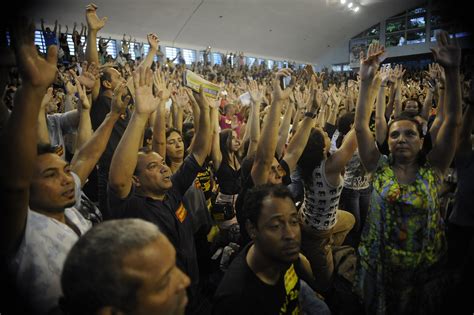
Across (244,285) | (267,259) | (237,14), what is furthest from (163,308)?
(237,14)

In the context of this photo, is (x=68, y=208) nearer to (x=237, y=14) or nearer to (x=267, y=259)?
(x=267, y=259)

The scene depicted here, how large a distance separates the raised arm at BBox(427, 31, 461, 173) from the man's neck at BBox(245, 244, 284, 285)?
128 centimetres

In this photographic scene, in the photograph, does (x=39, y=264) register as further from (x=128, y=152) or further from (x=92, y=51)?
(x=92, y=51)

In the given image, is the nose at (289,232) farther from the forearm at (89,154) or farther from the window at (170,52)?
the window at (170,52)

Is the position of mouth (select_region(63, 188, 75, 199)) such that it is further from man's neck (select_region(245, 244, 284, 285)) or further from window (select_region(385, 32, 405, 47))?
window (select_region(385, 32, 405, 47))

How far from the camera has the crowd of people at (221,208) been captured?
924 millimetres

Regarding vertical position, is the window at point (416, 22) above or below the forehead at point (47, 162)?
above

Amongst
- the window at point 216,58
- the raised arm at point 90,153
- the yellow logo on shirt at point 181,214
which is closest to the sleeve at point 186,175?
the yellow logo on shirt at point 181,214

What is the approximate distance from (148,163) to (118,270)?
1.03 m

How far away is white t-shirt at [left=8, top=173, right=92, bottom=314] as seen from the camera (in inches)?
39.8

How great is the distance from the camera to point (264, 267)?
1.41 m

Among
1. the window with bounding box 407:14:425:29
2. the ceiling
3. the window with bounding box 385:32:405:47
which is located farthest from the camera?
the window with bounding box 385:32:405:47

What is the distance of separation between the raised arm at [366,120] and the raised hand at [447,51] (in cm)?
36

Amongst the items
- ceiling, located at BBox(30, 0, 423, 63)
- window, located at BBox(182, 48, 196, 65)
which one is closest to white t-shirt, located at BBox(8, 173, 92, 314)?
ceiling, located at BBox(30, 0, 423, 63)
